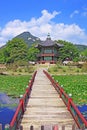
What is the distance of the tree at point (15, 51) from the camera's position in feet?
224

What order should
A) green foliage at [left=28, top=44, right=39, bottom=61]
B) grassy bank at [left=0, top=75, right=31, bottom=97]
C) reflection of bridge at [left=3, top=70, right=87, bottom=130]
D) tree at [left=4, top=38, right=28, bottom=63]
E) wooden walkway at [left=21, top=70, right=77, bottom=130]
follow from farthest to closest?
green foliage at [left=28, top=44, right=39, bottom=61], tree at [left=4, top=38, right=28, bottom=63], grassy bank at [left=0, top=75, right=31, bottom=97], wooden walkway at [left=21, top=70, right=77, bottom=130], reflection of bridge at [left=3, top=70, right=87, bottom=130]

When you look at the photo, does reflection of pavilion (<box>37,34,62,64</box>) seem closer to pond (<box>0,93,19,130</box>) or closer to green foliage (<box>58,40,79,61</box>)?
green foliage (<box>58,40,79,61</box>)

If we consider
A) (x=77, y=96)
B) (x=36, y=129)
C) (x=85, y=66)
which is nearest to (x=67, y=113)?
(x=36, y=129)

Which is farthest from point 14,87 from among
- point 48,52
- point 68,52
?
point 68,52

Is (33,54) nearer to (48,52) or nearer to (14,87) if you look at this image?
(48,52)

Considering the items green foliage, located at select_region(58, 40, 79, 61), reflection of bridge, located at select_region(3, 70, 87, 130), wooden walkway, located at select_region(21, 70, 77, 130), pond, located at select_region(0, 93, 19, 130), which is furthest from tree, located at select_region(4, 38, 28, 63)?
reflection of bridge, located at select_region(3, 70, 87, 130)

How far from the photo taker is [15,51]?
68750 millimetres

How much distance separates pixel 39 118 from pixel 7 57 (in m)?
63.1

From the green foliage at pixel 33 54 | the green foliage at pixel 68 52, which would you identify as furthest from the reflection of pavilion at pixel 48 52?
the green foliage at pixel 33 54

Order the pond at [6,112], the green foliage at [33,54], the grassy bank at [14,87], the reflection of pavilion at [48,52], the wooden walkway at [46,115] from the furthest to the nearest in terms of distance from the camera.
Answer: the green foliage at [33,54]
the reflection of pavilion at [48,52]
the grassy bank at [14,87]
the pond at [6,112]
the wooden walkway at [46,115]

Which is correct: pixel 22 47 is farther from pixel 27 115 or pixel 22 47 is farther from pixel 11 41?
pixel 27 115

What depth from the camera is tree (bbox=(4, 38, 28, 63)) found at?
68.4 m

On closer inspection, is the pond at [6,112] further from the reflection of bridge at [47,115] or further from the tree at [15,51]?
the tree at [15,51]

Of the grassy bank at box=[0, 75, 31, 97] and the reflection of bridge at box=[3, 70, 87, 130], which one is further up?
the reflection of bridge at box=[3, 70, 87, 130]
